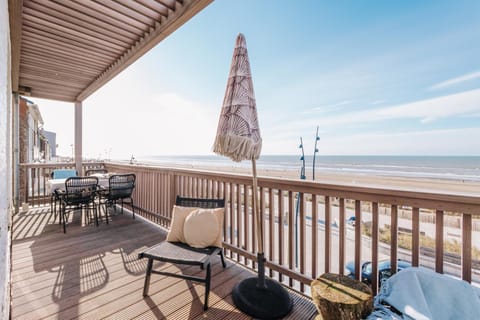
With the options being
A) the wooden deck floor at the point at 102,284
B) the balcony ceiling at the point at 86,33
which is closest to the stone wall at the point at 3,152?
the wooden deck floor at the point at 102,284

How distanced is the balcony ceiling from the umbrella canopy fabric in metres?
0.82

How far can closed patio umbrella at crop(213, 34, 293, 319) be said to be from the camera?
1.80 meters

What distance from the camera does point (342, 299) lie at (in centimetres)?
145

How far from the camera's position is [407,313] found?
47.6 inches

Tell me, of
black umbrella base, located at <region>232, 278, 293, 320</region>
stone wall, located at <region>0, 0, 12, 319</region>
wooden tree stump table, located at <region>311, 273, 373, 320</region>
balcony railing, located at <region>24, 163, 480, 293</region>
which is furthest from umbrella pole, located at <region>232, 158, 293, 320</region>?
stone wall, located at <region>0, 0, 12, 319</region>

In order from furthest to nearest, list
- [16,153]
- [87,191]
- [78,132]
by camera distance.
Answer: [78,132], [16,153], [87,191]

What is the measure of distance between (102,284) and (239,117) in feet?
7.00

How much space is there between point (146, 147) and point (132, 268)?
4506cm

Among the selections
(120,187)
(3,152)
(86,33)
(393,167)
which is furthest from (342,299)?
(393,167)

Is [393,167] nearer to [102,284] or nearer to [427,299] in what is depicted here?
[427,299]

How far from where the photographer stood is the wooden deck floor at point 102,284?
184 cm

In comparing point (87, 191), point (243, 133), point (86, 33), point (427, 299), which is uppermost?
point (86, 33)

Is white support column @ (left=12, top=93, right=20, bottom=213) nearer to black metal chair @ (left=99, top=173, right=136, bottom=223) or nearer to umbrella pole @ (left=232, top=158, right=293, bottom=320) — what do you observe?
black metal chair @ (left=99, top=173, right=136, bottom=223)

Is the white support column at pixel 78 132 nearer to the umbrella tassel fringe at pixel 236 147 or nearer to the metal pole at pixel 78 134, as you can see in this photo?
the metal pole at pixel 78 134
